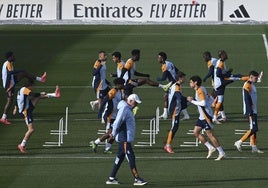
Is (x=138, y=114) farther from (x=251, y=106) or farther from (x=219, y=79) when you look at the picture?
(x=251, y=106)

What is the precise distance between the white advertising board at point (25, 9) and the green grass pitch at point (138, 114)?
153 centimetres

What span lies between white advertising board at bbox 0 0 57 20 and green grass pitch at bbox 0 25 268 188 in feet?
5.02

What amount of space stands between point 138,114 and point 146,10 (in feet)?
97.8

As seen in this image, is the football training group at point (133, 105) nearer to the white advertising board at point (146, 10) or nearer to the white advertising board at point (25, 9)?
the white advertising board at point (146, 10)

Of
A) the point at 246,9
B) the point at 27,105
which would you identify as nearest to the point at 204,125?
the point at 27,105

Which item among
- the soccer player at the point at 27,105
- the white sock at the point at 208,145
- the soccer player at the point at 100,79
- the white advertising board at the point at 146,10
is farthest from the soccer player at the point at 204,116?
the white advertising board at the point at 146,10

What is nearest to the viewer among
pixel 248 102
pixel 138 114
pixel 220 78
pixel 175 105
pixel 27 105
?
pixel 248 102

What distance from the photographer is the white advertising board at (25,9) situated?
7562 cm

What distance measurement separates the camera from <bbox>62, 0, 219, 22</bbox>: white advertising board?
7456 cm

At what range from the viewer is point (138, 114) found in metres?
45.8

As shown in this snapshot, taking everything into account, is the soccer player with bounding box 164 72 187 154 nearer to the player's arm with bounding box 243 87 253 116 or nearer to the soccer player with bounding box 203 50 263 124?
the player's arm with bounding box 243 87 253 116

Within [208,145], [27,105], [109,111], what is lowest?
[208,145]

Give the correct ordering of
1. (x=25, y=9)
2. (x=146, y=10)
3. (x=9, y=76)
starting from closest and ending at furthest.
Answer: (x=9, y=76), (x=146, y=10), (x=25, y=9)

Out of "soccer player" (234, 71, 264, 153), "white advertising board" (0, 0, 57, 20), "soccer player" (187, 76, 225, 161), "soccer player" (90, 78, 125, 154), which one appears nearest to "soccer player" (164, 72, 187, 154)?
"soccer player" (187, 76, 225, 161)
